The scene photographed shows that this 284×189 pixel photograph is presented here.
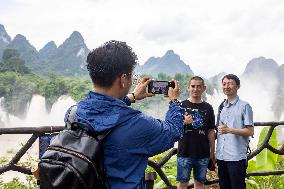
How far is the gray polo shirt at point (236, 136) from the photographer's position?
143 inches

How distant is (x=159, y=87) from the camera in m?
2.12

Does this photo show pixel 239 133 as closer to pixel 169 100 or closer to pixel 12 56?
pixel 169 100

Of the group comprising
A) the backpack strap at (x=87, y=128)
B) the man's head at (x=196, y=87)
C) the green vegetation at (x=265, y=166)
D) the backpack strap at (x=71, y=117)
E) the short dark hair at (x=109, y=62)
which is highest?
the short dark hair at (x=109, y=62)

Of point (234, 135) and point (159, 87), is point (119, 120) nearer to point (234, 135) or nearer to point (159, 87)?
point (159, 87)

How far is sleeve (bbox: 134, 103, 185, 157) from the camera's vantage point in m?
1.69

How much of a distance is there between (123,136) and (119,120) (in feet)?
0.22

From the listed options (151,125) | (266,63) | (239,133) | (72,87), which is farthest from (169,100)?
(266,63)

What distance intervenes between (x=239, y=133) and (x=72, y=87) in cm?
4444

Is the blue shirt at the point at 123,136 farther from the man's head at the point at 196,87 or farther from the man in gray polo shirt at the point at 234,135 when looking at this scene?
the man's head at the point at 196,87

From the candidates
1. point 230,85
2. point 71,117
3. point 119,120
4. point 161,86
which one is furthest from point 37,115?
point 119,120

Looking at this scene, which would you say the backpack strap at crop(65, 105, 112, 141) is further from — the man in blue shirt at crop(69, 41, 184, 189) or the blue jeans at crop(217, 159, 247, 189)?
the blue jeans at crop(217, 159, 247, 189)

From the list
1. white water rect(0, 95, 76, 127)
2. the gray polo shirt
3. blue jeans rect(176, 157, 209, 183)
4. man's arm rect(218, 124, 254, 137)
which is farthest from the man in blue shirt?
white water rect(0, 95, 76, 127)

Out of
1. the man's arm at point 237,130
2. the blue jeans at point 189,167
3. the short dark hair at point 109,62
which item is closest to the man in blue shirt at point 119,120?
the short dark hair at point 109,62

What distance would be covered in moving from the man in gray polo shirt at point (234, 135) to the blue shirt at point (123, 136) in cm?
197
